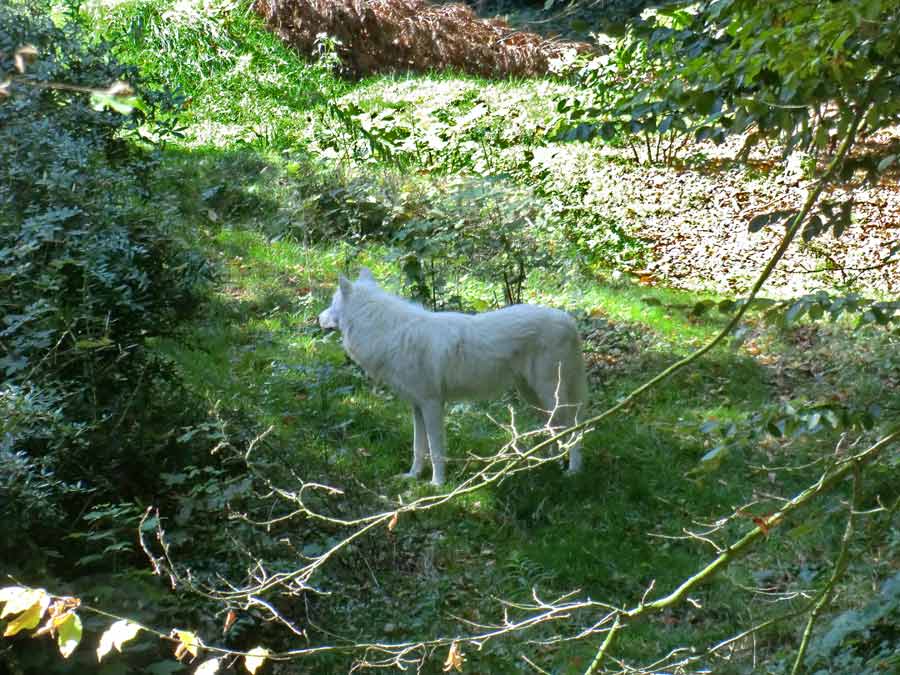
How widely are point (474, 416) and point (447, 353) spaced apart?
1.19 meters

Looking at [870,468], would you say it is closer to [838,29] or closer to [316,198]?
[838,29]

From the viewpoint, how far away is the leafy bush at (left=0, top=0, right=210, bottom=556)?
15.9 ft

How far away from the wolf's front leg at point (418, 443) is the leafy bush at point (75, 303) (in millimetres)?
1699

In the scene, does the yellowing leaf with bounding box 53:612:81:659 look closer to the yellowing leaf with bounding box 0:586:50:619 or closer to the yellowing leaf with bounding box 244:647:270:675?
the yellowing leaf with bounding box 0:586:50:619

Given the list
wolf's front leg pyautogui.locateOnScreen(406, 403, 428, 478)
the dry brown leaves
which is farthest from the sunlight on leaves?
the dry brown leaves

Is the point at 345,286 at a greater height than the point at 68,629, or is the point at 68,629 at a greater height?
the point at 68,629

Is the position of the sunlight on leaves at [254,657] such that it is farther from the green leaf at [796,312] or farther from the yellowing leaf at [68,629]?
the green leaf at [796,312]

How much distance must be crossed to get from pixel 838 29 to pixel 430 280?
20.2 ft

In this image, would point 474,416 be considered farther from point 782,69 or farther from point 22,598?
point 22,598

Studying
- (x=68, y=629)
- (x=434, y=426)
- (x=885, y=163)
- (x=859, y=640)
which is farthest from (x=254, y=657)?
(x=434, y=426)

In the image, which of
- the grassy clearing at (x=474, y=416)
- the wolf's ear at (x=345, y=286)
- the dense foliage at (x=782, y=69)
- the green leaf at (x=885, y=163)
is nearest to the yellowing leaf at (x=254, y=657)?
the grassy clearing at (x=474, y=416)

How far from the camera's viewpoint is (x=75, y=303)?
5703 mm

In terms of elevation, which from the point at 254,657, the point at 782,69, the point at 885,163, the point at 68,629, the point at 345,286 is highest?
the point at 782,69

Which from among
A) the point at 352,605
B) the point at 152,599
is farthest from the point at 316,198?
the point at 152,599
